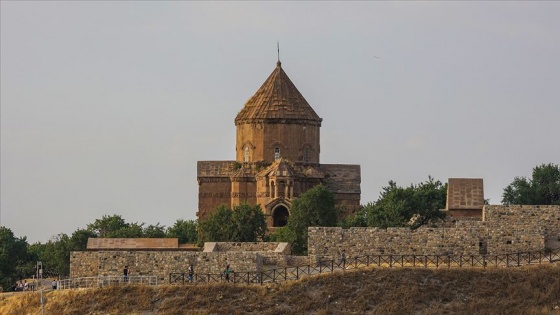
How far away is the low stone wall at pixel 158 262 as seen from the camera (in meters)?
72.9

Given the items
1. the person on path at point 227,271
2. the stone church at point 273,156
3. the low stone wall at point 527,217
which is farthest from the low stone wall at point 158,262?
the stone church at point 273,156

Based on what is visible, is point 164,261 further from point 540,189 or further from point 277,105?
point 277,105

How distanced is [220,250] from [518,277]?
13.6 metres

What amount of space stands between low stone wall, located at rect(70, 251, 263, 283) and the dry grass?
9.37 feet

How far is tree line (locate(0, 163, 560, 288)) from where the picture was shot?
84.3m

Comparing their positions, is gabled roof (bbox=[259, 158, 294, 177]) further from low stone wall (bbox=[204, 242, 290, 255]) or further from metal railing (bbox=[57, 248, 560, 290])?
metal railing (bbox=[57, 248, 560, 290])

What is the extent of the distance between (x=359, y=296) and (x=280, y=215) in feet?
118

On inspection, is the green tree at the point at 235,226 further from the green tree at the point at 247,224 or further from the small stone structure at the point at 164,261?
the small stone structure at the point at 164,261

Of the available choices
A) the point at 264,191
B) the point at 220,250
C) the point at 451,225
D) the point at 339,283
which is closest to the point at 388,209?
the point at 451,225

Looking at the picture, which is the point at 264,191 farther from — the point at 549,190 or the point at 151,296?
the point at 151,296

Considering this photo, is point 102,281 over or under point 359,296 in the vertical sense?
over

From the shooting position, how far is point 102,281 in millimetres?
72750

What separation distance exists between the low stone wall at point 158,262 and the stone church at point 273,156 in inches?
1246

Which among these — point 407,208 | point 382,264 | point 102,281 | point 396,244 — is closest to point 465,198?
point 407,208
